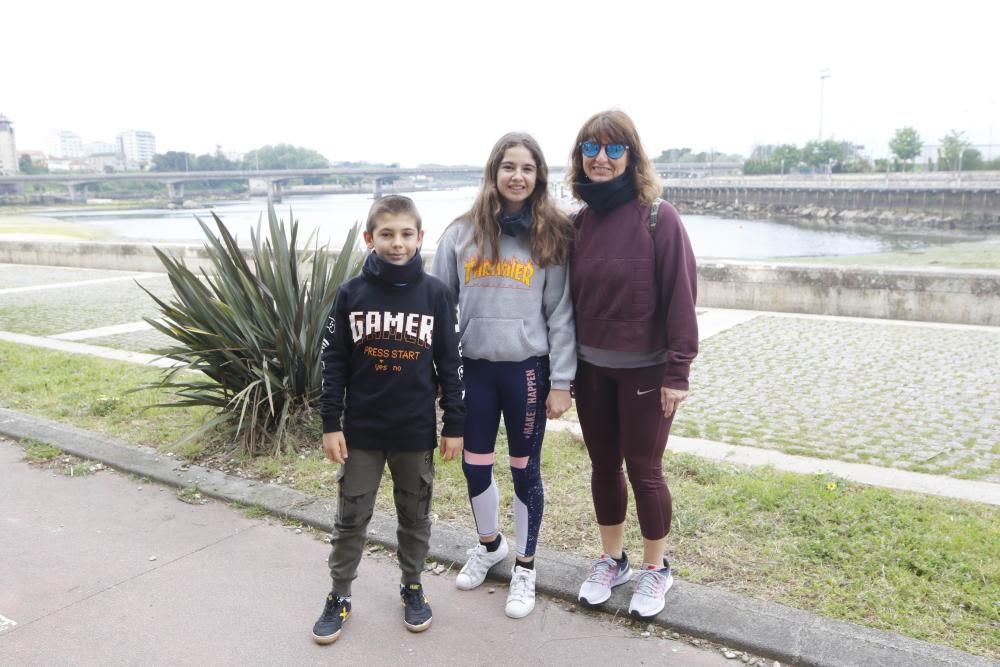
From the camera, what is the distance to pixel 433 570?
338 centimetres

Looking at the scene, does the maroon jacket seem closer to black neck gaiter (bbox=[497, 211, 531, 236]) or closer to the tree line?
black neck gaiter (bbox=[497, 211, 531, 236])

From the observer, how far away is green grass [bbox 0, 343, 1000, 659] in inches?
112

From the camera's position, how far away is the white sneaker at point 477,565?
10.5 ft

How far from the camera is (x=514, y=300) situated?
2.92 metres

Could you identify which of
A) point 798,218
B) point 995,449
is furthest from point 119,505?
point 798,218

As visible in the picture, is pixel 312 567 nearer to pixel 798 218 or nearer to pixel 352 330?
pixel 352 330

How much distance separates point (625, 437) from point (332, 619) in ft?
4.03

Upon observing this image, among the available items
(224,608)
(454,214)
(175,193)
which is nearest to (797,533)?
(224,608)

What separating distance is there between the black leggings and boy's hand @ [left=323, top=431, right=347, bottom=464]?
88 cm

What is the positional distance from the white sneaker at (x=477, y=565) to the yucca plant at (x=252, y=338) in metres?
1.81

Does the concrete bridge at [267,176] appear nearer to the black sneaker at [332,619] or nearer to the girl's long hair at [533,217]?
the girl's long hair at [533,217]

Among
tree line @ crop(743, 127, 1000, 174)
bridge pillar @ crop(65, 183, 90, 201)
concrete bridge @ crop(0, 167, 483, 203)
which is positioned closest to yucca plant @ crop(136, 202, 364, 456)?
concrete bridge @ crop(0, 167, 483, 203)

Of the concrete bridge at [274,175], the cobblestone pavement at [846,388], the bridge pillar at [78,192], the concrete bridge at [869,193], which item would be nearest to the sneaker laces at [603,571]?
the cobblestone pavement at [846,388]

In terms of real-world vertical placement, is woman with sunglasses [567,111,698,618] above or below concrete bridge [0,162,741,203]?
below
